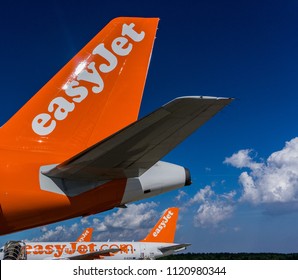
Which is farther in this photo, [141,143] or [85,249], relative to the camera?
[85,249]

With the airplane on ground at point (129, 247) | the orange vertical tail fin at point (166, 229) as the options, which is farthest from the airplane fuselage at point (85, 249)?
the orange vertical tail fin at point (166, 229)

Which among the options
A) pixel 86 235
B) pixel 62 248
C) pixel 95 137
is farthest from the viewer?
pixel 86 235

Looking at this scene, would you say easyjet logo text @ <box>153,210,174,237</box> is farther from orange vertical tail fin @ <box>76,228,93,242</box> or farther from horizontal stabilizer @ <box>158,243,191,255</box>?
orange vertical tail fin @ <box>76,228,93,242</box>

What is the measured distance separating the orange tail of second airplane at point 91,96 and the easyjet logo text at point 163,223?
1837 inches

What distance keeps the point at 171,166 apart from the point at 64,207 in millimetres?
2073

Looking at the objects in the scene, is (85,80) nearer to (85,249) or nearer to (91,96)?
(91,96)

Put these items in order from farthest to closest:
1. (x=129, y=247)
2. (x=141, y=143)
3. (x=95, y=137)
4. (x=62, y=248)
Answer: (x=129, y=247), (x=62, y=248), (x=95, y=137), (x=141, y=143)

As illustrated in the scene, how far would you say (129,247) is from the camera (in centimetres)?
5191

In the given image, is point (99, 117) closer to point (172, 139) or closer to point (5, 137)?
point (5, 137)

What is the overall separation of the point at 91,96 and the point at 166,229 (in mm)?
48260

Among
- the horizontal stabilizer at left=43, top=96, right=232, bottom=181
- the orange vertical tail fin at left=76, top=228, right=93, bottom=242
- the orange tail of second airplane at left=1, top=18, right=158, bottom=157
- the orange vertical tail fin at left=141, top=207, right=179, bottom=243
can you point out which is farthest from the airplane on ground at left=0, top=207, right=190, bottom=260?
the horizontal stabilizer at left=43, top=96, right=232, bottom=181

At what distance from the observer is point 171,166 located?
7.19m

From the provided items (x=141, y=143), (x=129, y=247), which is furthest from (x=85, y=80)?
(x=129, y=247)

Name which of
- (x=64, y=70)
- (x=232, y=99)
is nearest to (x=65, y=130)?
(x=64, y=70)
